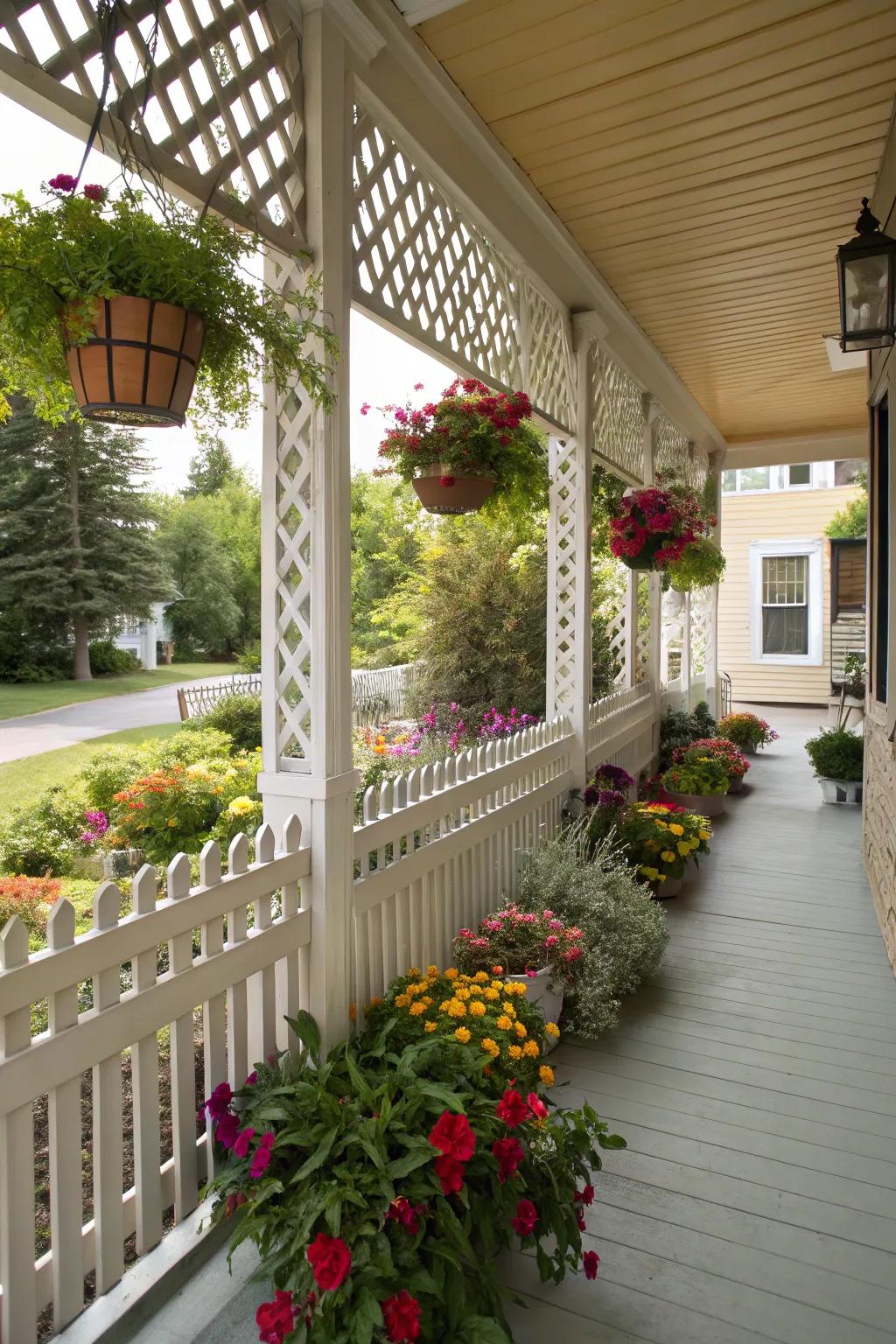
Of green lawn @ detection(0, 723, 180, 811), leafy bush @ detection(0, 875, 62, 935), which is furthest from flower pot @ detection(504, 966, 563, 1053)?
green lawn @ detection(0, 723, 180, 811)

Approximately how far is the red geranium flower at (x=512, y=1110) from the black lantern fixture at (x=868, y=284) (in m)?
2.64

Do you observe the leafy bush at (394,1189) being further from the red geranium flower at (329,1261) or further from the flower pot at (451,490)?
the flower pot at (451,490)

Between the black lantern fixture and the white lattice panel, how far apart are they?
194 centimetres

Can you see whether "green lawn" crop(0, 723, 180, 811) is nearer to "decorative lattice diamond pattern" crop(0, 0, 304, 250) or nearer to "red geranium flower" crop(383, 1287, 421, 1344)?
"decorative lattice diamond pattern" crop(0, 0, 304, 250)

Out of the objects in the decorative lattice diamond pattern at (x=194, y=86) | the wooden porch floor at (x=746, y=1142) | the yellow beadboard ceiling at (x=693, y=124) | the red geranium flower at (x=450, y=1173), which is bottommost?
the wooden porch floor at (x=746, y=1142)

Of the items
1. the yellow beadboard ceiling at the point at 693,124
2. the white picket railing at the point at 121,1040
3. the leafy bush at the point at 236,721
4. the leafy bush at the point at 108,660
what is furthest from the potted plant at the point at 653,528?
the leafy bush at the point at 108,660

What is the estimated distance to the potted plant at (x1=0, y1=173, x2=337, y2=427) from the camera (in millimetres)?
1306

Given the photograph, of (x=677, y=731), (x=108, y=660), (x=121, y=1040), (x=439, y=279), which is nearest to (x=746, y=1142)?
(x=121, y=1040)

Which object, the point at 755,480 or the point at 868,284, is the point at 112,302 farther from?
the point at 755,480

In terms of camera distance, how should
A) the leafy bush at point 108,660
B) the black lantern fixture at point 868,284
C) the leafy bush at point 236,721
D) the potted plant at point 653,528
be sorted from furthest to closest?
the leafy bush at point 108,660
the leafy bush at point 236,721
the potted plant at point 653,528
the black lantern fixture at point 868,284

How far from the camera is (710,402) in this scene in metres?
7.54

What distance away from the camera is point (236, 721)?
32.3ft

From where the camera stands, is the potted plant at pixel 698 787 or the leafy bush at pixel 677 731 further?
the leafy bush at pixel 677 731

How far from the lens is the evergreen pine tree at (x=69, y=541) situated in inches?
612
